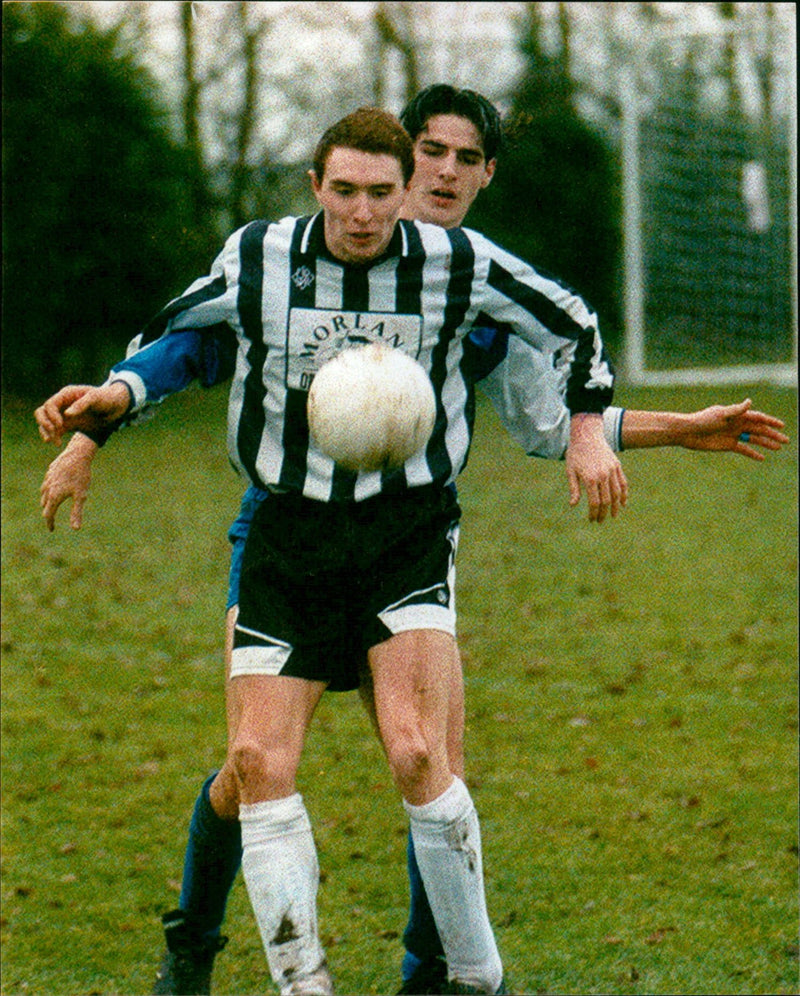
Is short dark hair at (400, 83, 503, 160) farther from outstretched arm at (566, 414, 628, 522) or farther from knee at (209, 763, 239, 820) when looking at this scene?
knee at (209, 763, 239, 820)

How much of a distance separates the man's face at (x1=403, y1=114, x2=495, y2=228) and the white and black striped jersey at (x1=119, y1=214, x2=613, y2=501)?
36 centimetres

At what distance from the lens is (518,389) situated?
423cm

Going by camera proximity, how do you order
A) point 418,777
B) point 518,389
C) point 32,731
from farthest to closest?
point 32,731 < point 518,389 < point 418,777

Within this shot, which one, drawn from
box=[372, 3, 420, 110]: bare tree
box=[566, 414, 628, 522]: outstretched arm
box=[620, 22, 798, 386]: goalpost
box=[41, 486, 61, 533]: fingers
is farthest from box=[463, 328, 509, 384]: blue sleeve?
box=[620, 22, 798, 386]: goalpost

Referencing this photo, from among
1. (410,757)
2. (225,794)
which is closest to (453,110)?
(410,757)

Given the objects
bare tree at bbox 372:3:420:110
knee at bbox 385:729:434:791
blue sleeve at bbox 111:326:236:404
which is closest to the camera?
knee at bbox 385:729:434:791

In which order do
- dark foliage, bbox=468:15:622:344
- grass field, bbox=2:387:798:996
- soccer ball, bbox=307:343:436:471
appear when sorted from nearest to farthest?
soccer ball, bbox=307:343:436:471
grass field, bbox=2:387:798:996
dark foliage, bbox=468:15:622:344

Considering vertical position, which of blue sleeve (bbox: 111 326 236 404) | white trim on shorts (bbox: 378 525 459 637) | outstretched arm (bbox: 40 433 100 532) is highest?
blue sleeve (bbox: 111 326 236 404)

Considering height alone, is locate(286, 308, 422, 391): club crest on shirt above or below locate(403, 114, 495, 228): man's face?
below

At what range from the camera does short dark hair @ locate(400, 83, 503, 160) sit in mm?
4293

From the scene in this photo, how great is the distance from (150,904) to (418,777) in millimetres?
1961

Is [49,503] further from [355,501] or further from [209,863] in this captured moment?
[209,863]

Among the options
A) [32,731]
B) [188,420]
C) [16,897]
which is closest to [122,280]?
[188,420]

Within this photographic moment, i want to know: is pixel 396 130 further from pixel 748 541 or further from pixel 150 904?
pixel 748 541
